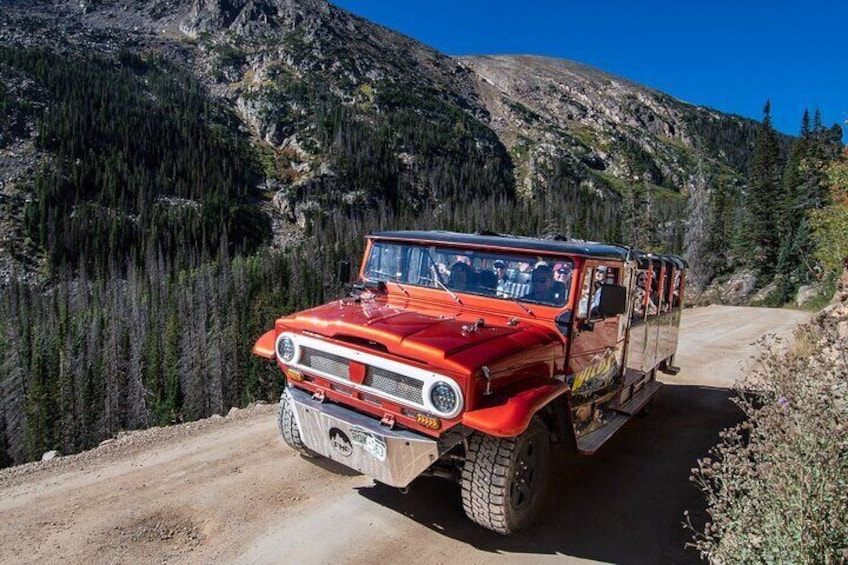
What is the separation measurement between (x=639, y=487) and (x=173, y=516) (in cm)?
554

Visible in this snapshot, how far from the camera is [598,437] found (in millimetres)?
6715

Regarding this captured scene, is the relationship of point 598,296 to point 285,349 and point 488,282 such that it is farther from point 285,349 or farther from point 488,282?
point 285,349

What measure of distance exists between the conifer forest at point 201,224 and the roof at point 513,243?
87.2 inches

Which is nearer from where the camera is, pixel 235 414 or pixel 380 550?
pixel 380 550

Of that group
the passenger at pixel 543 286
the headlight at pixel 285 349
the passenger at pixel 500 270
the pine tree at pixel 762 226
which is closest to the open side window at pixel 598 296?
the passenger at pixel 543 286

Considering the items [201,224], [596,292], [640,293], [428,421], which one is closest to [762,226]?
[640,293]

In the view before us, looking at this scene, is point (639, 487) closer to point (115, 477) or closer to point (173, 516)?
point (173, 516)

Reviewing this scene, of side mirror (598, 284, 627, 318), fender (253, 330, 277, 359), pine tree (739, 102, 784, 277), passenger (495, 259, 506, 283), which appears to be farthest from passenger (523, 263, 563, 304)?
Answer: pine tree (739, 102, 784, 277)

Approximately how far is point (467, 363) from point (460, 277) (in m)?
2.15

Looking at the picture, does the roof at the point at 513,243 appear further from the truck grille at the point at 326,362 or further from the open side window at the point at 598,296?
the truck grille at the point at 326,362

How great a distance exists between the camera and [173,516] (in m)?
5.73

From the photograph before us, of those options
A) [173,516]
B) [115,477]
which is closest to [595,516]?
[173,516]

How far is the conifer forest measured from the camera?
57.8 metres

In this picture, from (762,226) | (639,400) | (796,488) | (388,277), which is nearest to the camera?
(796,488)
